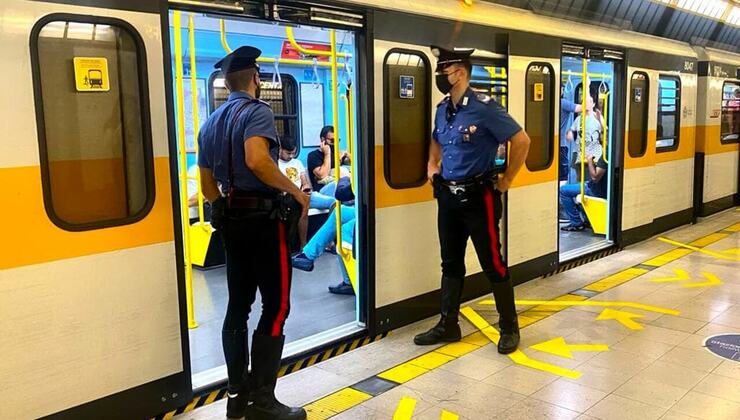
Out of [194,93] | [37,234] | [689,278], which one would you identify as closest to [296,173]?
[194,93]

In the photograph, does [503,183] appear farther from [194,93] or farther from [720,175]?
[720,175]

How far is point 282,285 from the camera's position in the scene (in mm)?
3125

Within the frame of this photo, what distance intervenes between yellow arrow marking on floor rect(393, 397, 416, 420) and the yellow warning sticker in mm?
2045

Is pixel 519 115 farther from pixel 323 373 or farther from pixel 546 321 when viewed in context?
pixel 323 373

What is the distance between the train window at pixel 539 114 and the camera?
5508 millimetres

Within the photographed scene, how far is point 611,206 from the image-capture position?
6.93 m

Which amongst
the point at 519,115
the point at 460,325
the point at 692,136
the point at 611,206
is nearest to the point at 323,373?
the point at 460,325

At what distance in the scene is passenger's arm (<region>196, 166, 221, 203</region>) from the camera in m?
3.22

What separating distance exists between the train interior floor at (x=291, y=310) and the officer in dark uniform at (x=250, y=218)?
0.64m

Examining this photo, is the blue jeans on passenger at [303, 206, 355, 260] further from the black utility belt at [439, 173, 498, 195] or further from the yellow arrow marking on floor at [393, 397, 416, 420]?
the yellow arrow marking on floor at [393, 397, 416, 420]

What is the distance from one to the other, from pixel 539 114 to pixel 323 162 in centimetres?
226

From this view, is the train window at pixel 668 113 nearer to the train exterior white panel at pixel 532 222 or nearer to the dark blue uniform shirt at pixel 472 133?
the train exterior white panel at pixel 532 222

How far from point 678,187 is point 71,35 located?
7468 millimetres

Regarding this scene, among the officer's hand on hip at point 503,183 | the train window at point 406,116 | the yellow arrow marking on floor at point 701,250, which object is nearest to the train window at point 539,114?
the train window at point 406,116
